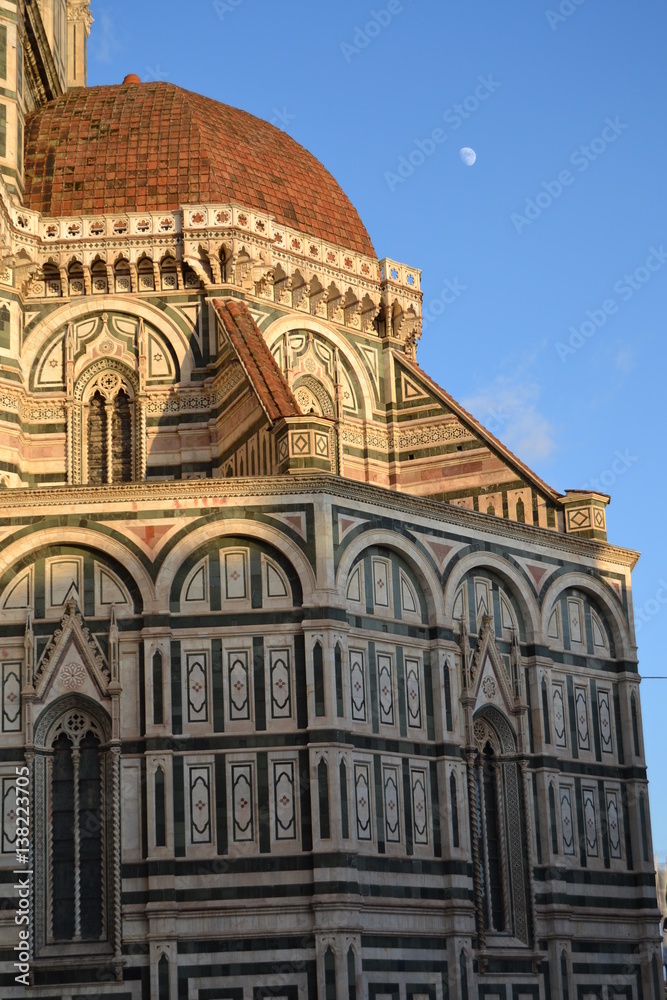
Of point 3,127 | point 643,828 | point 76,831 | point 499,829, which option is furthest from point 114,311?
point 643,828

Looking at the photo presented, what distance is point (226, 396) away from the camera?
34.5 meters

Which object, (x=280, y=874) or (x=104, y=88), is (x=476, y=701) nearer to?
(x=280, y=874)

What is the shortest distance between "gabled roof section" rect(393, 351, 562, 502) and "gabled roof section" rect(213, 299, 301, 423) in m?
3.60

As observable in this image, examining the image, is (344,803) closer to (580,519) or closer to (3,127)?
(580,519)

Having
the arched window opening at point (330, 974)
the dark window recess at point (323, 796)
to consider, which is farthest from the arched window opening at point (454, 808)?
the arched window opening at point (330, 974)

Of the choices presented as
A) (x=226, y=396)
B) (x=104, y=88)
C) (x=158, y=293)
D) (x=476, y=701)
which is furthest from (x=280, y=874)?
(x=104, y=88)

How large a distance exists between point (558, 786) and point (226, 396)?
32.4 ft

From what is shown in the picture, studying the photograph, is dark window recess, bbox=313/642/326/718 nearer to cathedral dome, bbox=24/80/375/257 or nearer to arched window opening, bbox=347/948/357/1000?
arched window opening, bbox=347/948/357/1000

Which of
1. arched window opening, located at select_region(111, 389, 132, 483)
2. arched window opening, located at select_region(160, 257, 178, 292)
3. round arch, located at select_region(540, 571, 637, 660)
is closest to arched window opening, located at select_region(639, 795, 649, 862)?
round arch, located at select_region(540, 571, 637, 660)

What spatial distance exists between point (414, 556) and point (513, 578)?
8.01 feet

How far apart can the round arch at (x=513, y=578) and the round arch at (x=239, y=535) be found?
351 cm

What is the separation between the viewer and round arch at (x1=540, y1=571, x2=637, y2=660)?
111 feet

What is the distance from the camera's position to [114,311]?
35812 millimetres

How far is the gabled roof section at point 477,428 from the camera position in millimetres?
35438
